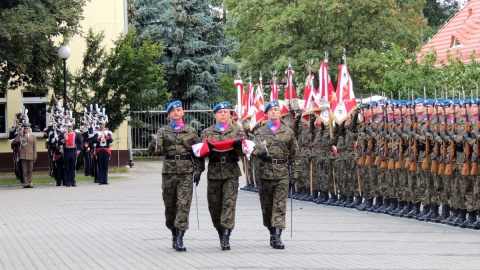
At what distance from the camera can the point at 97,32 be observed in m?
39.8

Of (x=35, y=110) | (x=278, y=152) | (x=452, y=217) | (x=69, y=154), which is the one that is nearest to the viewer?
(x=278, y=152)

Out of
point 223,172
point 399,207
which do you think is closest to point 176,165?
point 223,172

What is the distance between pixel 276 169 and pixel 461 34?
33973 millimetres

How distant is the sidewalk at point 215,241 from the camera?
40.5 feet

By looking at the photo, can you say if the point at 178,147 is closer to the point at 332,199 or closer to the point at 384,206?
the point at 384,206

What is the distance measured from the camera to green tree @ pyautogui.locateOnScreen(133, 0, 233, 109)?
157 feet

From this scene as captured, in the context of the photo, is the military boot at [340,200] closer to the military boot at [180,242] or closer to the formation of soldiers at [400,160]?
the formation of soldiers at [400,160]

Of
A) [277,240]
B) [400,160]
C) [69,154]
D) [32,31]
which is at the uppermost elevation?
[32,31]

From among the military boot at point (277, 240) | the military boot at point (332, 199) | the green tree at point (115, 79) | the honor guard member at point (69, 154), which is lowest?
the military boot at point (332, 199)

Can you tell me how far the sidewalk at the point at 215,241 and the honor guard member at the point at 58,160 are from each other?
753 cm

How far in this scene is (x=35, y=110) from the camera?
40000mm

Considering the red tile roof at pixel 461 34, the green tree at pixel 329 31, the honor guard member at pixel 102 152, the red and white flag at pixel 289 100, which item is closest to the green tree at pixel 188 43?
the green tree at pixel 329 31

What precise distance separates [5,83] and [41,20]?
13.9 feet

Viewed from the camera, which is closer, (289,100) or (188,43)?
(289,100)
